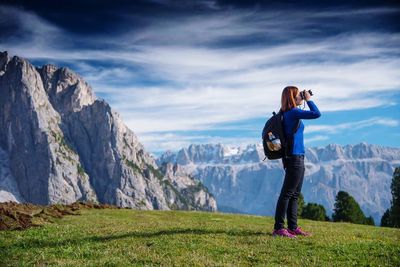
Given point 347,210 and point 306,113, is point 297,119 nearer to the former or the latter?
point 306,113

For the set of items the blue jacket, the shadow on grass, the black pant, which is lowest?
the shadow on grass

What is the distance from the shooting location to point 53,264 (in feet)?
42.8

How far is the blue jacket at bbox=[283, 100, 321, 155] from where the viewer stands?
59.2 ft

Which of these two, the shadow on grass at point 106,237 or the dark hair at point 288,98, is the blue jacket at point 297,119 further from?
the shadow on grass at point 106,237

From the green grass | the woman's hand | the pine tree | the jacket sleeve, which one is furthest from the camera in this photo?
the pine tree

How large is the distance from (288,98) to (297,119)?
0.95 meters

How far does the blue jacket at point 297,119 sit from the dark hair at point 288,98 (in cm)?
20

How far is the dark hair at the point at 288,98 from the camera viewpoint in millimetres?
18406

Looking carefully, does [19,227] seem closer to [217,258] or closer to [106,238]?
[106,238]

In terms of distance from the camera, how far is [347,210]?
92.4 meters

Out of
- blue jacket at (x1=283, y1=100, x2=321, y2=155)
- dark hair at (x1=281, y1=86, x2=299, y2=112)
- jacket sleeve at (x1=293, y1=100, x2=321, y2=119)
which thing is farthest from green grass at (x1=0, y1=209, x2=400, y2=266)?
dark hair at (x1=281, y1=86, x2=299, y2=112)

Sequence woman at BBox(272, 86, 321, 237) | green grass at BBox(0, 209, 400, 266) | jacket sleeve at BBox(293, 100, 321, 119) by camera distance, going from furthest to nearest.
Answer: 1. woman at BBox(272, 86, 321, 237)
2. jacket sleeve at BBox(293, 100, 321, 119)
3. green grass at BBox(0, 209, 400, 266)

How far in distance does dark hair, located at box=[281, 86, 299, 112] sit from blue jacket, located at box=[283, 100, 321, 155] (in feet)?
0.66

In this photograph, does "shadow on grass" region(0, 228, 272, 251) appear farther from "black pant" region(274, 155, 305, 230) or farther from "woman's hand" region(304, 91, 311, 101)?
"woman's hand" region(304, 91, 311, 101)
